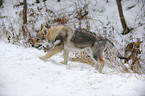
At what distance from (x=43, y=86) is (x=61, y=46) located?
1971mm

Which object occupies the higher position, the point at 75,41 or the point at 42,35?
the point at 42,35

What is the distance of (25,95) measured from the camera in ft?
6.77

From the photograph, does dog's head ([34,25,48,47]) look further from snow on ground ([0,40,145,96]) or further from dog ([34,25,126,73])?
snow on ground ([0,40,145,96])

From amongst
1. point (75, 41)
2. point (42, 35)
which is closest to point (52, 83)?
point (75, 41)

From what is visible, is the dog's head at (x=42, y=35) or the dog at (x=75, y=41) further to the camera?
the dog's head at (x=42, y=35)

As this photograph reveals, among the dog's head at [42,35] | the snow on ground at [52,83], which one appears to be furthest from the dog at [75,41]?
the snow on ground at [52,83]

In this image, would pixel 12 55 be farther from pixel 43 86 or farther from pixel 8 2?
pixel 8 2

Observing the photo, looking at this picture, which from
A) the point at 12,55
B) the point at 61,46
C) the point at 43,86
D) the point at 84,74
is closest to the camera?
the point at 43,86

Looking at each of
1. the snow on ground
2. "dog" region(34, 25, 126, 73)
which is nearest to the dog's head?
"dog" region(34, 25, 126, 73)

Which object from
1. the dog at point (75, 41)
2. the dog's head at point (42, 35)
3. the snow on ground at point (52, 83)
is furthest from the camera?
the dog's head at point (42, 35)

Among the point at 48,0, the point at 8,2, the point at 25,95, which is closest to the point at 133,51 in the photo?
the point at 25,95

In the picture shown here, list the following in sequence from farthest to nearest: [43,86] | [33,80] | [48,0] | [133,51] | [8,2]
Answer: [8,2] < [48,0] < [133,51] < [33,80] < [43,86]

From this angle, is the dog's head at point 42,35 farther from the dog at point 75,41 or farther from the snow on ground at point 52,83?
the snow on ground at point 52,83

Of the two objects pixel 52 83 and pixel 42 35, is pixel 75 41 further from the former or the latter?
pixel 52 83
